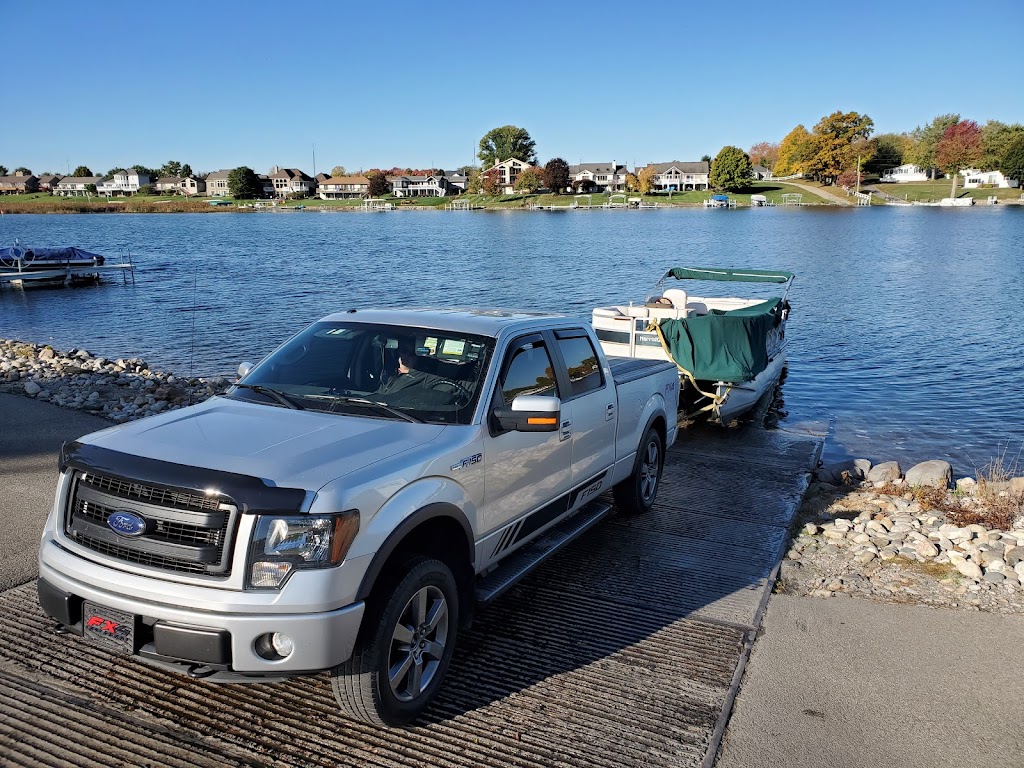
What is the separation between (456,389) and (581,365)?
58.6 inches

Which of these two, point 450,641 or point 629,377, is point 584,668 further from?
point 629,377

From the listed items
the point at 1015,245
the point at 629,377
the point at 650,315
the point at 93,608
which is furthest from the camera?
the point at 1015,245

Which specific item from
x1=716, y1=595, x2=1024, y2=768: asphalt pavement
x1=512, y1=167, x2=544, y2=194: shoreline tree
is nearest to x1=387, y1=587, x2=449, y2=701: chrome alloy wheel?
x1=716, y1=595, x2=1024, y2=768: asphalt pavement

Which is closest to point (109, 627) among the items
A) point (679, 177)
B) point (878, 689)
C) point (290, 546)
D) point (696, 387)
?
point (290, 546)

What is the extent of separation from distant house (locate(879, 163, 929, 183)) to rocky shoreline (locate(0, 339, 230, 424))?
17803 cm

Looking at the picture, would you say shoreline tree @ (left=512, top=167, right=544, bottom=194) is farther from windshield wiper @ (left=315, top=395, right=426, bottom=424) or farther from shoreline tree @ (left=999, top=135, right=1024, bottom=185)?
windshield wiper @ (left=315, top=395, right=426, bottom=424)

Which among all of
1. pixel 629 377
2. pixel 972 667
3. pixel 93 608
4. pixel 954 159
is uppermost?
pixel 954 159

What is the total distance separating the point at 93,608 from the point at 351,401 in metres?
1.71

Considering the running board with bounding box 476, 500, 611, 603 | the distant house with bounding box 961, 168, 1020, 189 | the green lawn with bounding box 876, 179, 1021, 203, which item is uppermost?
the distant house with bounding box 961, 168, 1020, 189

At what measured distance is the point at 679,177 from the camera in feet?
592

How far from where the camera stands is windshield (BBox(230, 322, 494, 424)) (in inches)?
185

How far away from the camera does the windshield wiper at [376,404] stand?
4543mm

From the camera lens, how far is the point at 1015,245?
60344mm

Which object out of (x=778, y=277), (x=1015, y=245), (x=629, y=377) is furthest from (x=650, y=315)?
(x=1015, y=245)
